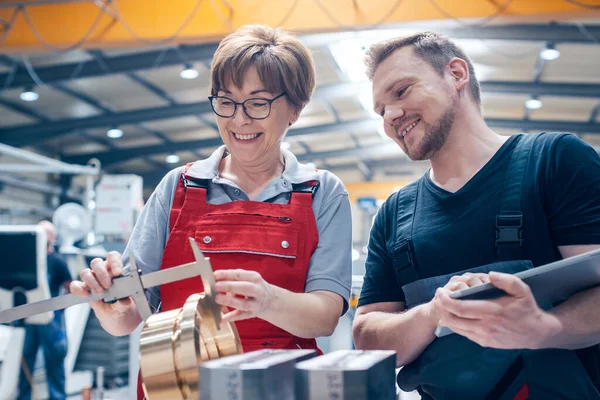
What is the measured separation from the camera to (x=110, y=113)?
32.3ft

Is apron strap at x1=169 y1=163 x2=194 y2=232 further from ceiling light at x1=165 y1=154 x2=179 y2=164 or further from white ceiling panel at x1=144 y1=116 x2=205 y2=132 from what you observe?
ceiling light at x1=165 y1=154 x2=179 y2=164

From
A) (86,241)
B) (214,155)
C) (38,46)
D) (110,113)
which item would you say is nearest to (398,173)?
(110,113)

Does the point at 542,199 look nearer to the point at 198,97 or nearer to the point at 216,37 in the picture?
the point at 216,37

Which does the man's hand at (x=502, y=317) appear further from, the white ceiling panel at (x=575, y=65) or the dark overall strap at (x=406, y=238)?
the white ceiling panel at (x=575, y=65)

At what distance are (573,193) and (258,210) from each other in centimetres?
63

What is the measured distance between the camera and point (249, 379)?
23.5 inches

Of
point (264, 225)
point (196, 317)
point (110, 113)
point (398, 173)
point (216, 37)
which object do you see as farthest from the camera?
point (398, 173)

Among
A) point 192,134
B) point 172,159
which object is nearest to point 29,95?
point 192,134

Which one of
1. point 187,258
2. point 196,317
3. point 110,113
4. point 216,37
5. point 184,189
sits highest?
point 110,113

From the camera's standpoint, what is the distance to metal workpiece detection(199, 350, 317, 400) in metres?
0.60

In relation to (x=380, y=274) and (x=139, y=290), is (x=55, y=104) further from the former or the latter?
(x=139, y=290)

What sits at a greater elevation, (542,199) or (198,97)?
(198,97)

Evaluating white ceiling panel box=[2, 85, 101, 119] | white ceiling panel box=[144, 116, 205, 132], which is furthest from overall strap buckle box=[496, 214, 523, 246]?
white ceiling panel box=[144, 116, 205, 132]

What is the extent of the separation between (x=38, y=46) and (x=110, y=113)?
148 inches
